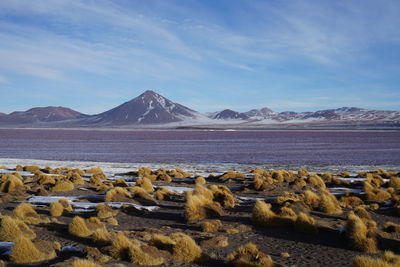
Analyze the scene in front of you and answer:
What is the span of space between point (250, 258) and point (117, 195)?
308 inches

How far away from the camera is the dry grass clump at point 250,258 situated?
7.02 m

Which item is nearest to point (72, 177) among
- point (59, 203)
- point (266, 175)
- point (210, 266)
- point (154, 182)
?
point (154, 182)

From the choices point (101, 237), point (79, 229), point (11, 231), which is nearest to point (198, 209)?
point (79, 229)

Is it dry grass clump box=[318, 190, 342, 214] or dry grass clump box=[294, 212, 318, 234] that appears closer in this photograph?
dry grass clump box=[294, 212, 318, 234]

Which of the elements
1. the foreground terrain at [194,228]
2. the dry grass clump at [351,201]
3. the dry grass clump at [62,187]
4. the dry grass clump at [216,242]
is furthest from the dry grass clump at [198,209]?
the dry grass clump at [62,187]

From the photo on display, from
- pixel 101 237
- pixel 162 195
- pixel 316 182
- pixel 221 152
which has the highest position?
pixel 101 237

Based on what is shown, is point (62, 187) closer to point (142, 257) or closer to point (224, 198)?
point (224, 198)

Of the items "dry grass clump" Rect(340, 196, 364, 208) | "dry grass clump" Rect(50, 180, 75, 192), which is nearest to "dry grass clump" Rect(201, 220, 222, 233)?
"dry grass clump" Rect(340, 196, 364, 208)

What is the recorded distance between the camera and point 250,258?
7.34 meters

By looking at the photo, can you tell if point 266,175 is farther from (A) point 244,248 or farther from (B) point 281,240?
(A) point 244,248

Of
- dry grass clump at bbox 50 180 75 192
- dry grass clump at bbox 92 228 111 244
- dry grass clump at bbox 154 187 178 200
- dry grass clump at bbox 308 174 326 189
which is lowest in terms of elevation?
dry grass clump at bbox 308 174 326 189

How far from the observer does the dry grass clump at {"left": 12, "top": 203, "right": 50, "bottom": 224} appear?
10516mm

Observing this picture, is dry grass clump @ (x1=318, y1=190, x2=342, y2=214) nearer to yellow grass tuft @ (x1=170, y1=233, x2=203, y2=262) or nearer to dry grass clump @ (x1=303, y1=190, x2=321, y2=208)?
dry grass clump @ (x1=303, y1=190, x2=321, y2=208)

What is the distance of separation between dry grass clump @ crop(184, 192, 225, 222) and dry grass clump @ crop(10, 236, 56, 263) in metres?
4.35
